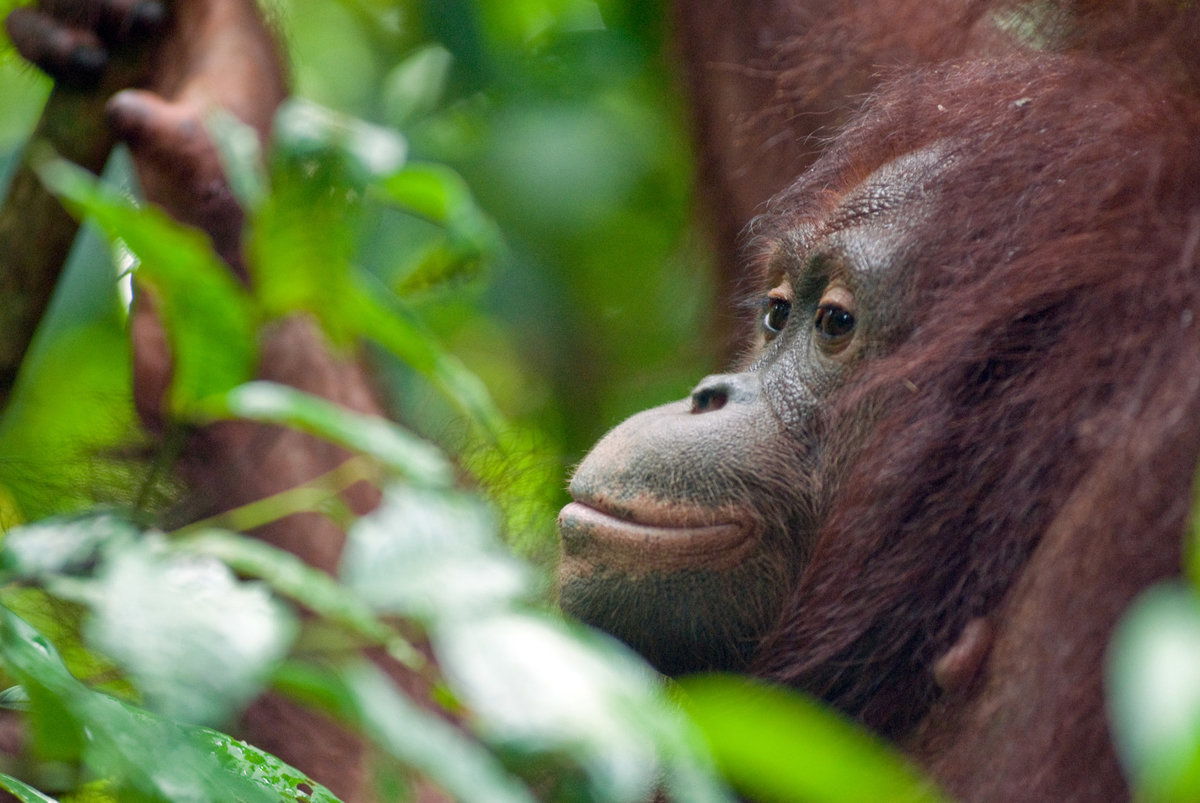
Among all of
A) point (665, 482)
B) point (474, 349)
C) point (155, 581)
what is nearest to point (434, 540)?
point (155, 581)

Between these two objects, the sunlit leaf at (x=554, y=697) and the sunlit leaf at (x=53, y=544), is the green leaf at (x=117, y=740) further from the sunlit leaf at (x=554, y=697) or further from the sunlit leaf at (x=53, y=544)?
the sunlit leaf at (x=53, y=544)

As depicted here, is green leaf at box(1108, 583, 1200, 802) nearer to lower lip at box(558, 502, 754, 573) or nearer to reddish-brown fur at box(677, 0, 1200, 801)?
reddish-brown fur at box(677, 0, 1200, 801)

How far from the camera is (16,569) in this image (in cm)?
123

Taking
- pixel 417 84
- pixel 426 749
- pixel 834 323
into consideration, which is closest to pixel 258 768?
pixel 426 749

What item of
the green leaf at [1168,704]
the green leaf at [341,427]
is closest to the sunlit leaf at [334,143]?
the green leaf at [341,427]

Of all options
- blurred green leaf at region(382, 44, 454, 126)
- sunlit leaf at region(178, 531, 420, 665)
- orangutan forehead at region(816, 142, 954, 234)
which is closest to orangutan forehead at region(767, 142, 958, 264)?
orangutan forehead at region(816, 142, 954, 234)

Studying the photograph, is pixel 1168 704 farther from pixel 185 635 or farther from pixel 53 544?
pixel 53 544

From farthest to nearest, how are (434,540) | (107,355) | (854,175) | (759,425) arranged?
(107,355) → (854,175) → (759,425) → (434,540)

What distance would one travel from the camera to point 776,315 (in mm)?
2014

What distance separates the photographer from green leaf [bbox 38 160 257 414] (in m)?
1.40

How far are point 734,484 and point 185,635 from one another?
3.16 feet

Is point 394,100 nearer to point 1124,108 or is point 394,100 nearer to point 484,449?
point 484,449

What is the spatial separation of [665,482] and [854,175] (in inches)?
25.2

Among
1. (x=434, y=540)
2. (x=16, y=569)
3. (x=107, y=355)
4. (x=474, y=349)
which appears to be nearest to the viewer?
(x=434, y=540)
